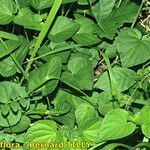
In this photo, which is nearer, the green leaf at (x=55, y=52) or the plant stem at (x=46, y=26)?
the plant stem at (x=46, y=26)

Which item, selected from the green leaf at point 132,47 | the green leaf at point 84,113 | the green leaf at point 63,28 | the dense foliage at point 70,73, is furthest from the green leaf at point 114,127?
the green leaf at point 63,28

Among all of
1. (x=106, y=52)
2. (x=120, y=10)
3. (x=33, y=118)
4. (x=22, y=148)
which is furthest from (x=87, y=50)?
(x=22, y=148)

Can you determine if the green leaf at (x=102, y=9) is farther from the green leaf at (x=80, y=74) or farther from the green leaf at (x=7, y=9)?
the green leaf at (x=7, y=9)

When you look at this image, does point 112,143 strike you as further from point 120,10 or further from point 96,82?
point 120,10

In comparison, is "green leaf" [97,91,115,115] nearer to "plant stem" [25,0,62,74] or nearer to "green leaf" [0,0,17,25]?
"plant stem" [25,0,62,74]

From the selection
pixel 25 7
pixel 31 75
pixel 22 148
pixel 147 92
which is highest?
pixel 25 7

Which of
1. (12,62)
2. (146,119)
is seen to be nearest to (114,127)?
(146,119)

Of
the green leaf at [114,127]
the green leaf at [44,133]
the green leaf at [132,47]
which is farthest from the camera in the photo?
the green leaf at [132,47]

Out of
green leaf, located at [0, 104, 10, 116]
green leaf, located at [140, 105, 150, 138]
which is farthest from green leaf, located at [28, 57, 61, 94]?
green leaf, located at [140, 105, 150, 138]
